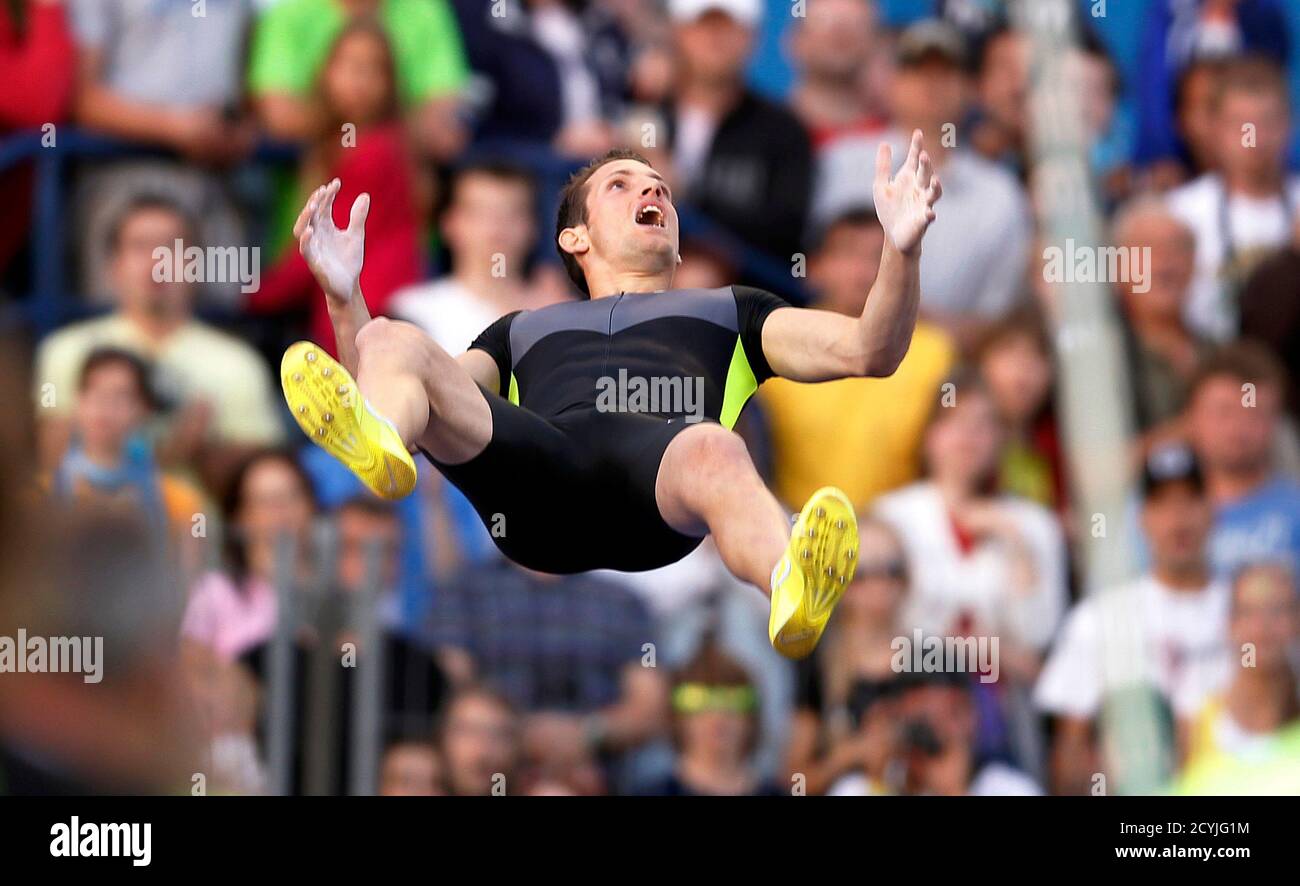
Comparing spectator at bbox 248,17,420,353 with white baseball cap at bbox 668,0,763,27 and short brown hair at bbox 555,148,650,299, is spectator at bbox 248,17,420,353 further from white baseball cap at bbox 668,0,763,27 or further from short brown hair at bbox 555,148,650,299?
short brown hair at bbox 555,148,650,299

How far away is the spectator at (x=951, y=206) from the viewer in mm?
10383

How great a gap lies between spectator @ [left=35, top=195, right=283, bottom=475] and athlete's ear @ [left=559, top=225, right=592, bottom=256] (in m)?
2.94

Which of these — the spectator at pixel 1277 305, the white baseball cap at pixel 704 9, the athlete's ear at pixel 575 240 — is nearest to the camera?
the athlete's ear at pixel 575 240

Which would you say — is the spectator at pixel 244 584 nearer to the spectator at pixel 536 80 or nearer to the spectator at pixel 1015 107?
the spectator at pixel 536 80

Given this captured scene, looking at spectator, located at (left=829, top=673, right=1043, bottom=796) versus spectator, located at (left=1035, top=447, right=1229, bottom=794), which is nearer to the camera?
spectator, located at (left=829, top=673, right=1043, bottom=796)

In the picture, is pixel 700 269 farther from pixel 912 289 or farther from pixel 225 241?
pixel 912 289

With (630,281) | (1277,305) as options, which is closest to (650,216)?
(630,281)

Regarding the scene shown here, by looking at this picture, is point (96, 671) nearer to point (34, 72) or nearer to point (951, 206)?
point (34, 72)

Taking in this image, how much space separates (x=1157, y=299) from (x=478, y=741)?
3.43m

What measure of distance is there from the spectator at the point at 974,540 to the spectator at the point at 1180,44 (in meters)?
1.69

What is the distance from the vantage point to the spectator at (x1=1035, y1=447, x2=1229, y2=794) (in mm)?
9562

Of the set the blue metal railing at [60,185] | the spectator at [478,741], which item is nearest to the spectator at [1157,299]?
the blue metal railing at [60,185]

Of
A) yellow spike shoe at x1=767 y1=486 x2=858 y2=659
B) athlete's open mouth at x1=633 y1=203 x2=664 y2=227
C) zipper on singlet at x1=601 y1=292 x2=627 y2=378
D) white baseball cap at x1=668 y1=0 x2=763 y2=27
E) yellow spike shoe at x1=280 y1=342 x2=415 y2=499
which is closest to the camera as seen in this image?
yellow spike shoe at x1=280 y1=342 x2=415 y2=499

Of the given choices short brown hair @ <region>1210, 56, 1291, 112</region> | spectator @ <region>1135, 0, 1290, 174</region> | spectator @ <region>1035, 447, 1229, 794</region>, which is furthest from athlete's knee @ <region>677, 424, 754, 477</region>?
short brown hair @ <region>1210, 56, 1291, 112</region>
